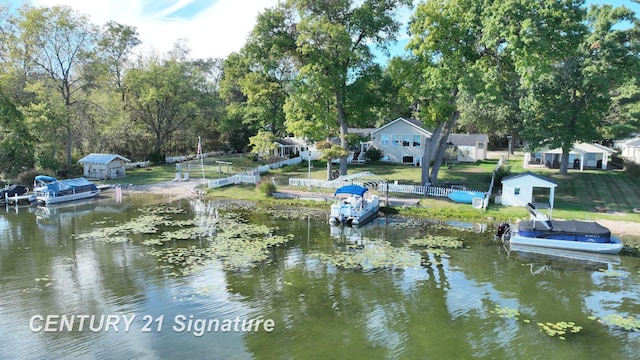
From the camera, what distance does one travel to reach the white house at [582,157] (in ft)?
148

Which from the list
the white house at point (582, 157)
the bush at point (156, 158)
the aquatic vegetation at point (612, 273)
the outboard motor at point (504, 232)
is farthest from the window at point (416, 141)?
the bush at point (156, 158)

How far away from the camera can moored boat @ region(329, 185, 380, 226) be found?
26.2 m

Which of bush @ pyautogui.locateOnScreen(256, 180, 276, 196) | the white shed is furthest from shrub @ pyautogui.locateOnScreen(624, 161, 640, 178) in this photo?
bush @ pyautogui.locateOnScreen(256, 180, 276, 196)

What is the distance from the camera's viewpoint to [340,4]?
33.6 meters

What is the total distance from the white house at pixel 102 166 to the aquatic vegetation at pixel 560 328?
41.6m

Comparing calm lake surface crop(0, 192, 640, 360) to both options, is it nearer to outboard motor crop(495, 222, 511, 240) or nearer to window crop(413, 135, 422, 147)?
outboard motor crop(495, 222, 511, 240)

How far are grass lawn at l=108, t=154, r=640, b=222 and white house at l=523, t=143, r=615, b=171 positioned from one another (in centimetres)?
195

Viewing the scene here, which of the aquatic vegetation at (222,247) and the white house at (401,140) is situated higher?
the white house at (401,140)

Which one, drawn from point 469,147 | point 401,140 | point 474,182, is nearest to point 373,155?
point 401,140

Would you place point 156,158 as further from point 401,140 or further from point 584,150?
point 584,150

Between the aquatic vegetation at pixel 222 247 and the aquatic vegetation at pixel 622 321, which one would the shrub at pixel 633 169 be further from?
the aquatic vegetation at pixel 222 247

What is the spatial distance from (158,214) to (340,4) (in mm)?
21707

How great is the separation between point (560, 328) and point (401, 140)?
38342 millimetres

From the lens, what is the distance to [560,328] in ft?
43.5
